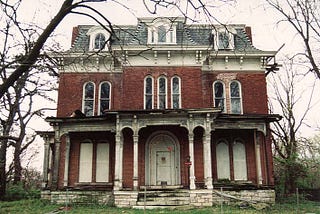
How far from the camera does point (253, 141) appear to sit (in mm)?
19250

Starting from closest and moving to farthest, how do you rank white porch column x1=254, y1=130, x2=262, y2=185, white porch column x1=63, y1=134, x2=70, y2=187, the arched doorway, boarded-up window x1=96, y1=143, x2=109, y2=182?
white porch column x1=254, y1=130, x2=262, y2=185 → white porch column x1=63, y1=134, x2=70, y2=187 → the arched doorway → boarded-up window x1=96, y1=143, x2=109, y2=182

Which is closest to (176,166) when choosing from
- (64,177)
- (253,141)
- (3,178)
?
(253,141)

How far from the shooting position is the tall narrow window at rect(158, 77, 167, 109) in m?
19.6

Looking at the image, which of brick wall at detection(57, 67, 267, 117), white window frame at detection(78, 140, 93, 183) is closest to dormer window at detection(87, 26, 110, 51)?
brick wall at detection(57, 67, 267, 117)

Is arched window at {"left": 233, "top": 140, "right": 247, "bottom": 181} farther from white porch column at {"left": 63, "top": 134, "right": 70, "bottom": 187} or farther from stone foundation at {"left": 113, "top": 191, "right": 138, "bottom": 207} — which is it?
white porch column at {"left": 63, "top": 134, "right": 70, "bottom": 187}

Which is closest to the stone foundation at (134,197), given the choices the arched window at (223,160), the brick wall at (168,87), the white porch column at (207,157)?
the white porch column at (207,157)

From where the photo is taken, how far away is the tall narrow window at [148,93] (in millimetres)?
19594

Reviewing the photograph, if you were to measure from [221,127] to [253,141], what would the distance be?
8.56ft

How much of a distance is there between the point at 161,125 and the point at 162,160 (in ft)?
8.19

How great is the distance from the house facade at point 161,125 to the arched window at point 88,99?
0.19ft

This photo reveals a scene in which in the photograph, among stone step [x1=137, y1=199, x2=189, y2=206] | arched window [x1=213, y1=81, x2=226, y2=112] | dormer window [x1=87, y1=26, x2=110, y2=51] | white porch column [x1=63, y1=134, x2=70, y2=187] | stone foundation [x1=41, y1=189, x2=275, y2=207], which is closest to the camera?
stone step [x1=137, y1=199, x2=189, y2=206]

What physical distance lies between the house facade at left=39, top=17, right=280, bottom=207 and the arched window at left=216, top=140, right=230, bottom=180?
54mm

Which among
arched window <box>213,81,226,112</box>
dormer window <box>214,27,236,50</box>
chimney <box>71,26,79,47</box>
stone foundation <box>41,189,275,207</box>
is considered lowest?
stone foundation <box>41,189,275,207</box>

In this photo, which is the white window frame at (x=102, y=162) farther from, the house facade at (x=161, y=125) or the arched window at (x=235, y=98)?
the arched window at (x=235, y=98)
